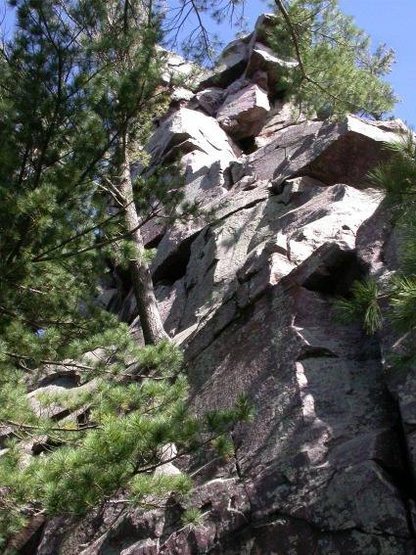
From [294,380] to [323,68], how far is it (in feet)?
17.6

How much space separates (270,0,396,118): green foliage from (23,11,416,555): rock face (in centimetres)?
38

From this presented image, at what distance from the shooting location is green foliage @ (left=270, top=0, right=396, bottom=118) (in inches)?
352

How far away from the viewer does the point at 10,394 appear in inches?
239

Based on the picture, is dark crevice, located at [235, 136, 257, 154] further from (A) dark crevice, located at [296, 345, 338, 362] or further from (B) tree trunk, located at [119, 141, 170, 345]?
(A) dark crevice, located at [296, 345, 338, 362]

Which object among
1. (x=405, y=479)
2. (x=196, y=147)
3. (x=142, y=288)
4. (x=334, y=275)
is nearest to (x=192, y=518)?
(x=405, y=479)

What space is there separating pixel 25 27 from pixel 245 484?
15.7 feet

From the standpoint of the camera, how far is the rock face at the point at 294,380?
15.6 ft

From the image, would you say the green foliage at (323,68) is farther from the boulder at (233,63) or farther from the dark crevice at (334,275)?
the boulder at (233,63)

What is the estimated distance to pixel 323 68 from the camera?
962 centimetres

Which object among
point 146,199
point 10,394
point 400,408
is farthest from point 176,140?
point 400,408

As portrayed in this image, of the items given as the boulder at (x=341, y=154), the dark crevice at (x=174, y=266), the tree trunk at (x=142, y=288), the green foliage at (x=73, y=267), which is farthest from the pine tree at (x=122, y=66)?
the dark crevice at (x=174, y=266)

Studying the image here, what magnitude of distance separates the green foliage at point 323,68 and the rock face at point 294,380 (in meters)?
0.38

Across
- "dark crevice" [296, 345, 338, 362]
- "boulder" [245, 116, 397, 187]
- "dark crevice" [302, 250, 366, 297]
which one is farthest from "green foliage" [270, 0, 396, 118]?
"dark crevice" [296, 345, 338, 362]

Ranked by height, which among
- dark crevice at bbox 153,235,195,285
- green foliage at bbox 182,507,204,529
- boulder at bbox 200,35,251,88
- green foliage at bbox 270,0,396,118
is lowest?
green foliage at bbox 182,507,204,529
